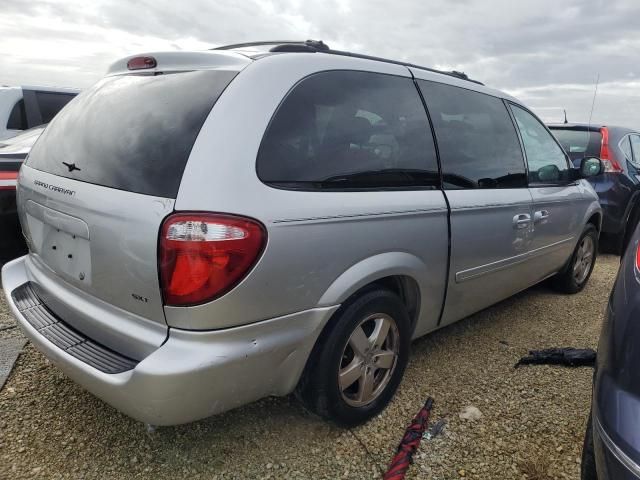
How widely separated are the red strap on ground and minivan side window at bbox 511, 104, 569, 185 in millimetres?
1838

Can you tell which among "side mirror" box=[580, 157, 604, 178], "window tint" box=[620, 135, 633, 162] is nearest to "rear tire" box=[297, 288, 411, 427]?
"side mirror" box=[580, 157, 604, 178]

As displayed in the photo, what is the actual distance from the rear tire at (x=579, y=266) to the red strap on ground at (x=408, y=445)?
2446 millimetres

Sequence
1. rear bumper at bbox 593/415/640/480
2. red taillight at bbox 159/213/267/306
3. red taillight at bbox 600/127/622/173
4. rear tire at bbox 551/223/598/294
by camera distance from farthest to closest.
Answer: red taillight at bbox 600/127/622/173 → rear tire at bbox 551/223/598/294 → red taillight at bbox 159/213/267/306 → rear bumper at bbox 593/415/640/480

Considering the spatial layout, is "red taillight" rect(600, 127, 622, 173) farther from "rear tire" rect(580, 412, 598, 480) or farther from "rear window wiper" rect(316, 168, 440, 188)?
"rear tire" rect(580, 412, 598, 480)

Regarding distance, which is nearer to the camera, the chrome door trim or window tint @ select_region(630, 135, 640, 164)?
the chrome door trim

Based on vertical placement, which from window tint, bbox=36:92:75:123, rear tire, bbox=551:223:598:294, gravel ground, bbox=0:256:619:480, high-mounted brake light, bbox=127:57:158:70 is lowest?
gravel ground, bbox=0:256:619:480

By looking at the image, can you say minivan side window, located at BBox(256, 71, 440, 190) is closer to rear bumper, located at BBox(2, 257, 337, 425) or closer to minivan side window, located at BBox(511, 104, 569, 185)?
rear bumper, located at BBox(2, 257, 337, 425)

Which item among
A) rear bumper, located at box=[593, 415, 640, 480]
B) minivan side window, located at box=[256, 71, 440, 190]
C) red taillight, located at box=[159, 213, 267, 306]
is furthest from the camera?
minivan side window, located at box=[256, 71, 440, 190]

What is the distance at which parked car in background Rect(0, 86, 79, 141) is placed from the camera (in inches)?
227

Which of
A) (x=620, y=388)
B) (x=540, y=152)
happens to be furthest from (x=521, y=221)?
(x=620, y=388)

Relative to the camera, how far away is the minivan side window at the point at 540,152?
3.53 m

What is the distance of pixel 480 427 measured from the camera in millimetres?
2443

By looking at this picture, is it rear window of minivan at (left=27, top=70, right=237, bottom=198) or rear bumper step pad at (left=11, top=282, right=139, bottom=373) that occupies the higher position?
rear window of minivan at (left=27, top=70, right=237, bottom=198)

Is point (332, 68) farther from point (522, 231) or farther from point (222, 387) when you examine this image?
point (522, 231)
